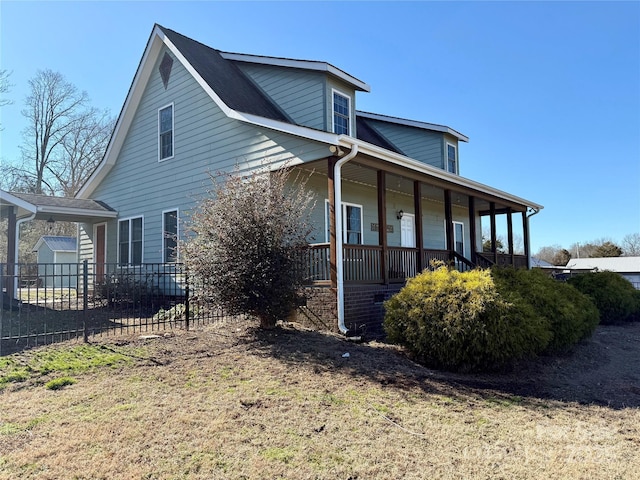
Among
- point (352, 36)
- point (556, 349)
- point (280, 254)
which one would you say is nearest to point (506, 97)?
point (352, 36)

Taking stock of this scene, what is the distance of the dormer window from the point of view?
468 inches

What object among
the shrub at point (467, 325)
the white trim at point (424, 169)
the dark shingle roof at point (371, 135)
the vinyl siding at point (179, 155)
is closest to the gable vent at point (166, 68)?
the vinyl siding at point (179, 155)

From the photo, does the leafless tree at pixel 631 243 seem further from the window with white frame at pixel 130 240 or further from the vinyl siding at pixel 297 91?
the window with white frame at pixel 130 240

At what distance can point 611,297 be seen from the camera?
11398 mm

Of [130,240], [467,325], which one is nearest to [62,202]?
[130,240]

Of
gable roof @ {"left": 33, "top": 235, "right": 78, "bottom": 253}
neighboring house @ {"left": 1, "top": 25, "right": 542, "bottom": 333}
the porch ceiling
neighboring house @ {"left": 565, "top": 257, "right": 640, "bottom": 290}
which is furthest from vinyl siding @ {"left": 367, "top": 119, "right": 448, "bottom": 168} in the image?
neighboring house @ {"left": 565, "top": 257, "right": 640, "bottom": 290}

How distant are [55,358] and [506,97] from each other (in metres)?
17.2

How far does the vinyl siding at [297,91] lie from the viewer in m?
11.7

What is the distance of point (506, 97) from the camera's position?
17.0m

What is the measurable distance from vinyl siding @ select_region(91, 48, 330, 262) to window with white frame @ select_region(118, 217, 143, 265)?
26cm

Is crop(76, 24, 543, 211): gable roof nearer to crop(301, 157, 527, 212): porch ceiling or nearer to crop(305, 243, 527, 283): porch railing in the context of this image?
crop(301, 157, 527, 212): porch ceiling

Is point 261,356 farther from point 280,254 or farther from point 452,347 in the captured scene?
point 452,347

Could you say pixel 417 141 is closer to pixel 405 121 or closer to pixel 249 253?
pixel 405 121

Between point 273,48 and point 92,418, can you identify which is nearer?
point 92,418
